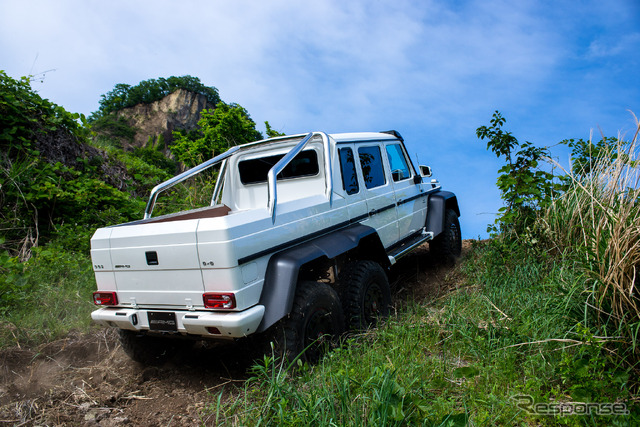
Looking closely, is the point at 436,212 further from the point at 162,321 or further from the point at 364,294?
the point at 162,321

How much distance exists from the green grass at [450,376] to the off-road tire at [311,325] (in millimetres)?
148

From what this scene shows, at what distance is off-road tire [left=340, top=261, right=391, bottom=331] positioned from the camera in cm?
406

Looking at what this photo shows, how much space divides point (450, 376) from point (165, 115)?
49204 mm

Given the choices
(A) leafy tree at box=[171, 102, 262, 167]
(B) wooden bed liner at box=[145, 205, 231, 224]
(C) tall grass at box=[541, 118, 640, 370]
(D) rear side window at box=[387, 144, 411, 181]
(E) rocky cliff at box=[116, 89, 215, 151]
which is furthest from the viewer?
(E) rocky cliff at box=[116, 89, 215, 151]

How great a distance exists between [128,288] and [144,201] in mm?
5625

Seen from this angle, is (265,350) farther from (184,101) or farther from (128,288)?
(184,101)

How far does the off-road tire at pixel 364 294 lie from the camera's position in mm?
4059

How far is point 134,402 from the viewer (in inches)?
138

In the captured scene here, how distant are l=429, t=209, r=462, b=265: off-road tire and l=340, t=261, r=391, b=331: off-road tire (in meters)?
2.42

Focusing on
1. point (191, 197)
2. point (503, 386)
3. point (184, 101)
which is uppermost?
point (184, 101)

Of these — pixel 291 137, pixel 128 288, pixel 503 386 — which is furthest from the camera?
pixel 291 137

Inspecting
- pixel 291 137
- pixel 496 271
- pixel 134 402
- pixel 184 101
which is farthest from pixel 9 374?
pixel 184 101

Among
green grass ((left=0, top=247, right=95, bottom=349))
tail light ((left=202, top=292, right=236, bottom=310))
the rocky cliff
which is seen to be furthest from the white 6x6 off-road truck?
the rocky cliff

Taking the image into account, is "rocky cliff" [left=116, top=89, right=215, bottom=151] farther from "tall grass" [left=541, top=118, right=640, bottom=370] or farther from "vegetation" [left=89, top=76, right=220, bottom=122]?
"tall grass" [left=541, top=118, right=640, bottom=370]
